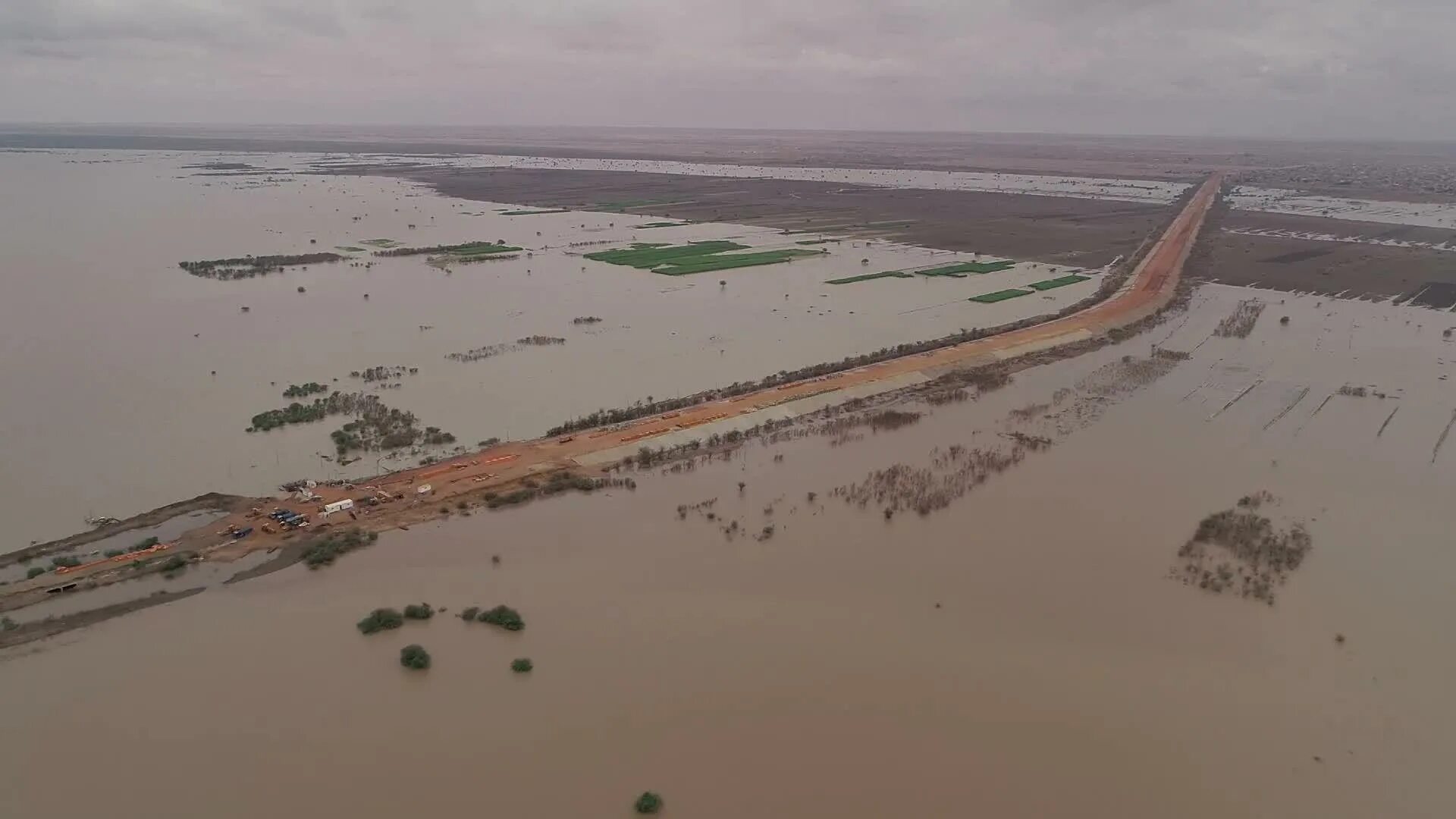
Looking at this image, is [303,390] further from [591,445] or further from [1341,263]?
[1341,263]

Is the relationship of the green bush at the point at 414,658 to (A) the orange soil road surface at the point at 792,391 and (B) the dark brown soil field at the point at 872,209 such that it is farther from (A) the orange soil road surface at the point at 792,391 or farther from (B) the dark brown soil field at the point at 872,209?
Answer: (B) the dark brown soil field at the point at 872,209

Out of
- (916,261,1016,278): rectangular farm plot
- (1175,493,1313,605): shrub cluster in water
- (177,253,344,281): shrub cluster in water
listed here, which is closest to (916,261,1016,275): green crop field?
(916,261,1016,278): rectangular farm plot

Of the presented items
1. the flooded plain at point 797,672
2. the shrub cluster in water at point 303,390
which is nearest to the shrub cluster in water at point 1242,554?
the flooded plain at point 797,672

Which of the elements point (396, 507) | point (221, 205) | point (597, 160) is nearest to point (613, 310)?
point (396, 507)

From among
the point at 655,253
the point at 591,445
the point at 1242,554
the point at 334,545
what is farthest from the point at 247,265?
the point at 1242,554

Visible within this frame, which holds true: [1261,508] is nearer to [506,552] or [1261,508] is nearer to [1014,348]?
[1014,348]

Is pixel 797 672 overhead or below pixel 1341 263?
below

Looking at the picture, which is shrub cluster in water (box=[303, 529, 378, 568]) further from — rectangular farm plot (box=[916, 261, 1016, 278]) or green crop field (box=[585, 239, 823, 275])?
rectangular farm plot (box=[916, 261, 1016, 278])
